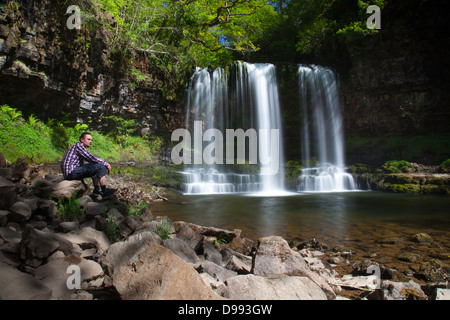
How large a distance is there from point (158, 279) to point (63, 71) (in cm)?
1171

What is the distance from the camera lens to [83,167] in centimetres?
504

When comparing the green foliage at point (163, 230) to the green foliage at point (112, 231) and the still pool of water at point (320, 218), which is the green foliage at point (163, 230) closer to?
the green foliage at point (112, 231)

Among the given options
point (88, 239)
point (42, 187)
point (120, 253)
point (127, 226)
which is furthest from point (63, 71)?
point (120, 253)

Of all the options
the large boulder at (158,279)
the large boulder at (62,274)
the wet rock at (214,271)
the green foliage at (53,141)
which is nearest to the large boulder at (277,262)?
the wet rock at (214,271)

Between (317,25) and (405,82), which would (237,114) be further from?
(405,82)

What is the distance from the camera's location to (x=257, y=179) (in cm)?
1355

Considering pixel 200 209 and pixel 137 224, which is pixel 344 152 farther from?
pixel 137 224

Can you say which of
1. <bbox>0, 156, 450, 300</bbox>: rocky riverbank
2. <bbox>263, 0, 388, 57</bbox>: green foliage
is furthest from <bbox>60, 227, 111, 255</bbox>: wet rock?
<bbox>263, 0, 388, 57</bbox>: green foliage

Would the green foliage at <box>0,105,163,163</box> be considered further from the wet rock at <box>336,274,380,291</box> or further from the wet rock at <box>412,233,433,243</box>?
the wet rock at <box>412,233,433,243</box>

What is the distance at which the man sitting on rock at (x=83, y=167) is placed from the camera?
4922 millimetres

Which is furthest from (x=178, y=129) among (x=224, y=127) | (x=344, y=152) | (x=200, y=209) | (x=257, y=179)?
(x=344, y=152)

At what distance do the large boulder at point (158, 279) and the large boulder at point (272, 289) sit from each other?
0.71ft

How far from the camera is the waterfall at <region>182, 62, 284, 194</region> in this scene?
17.0 meters
